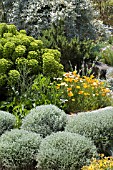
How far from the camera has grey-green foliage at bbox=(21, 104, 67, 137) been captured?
5383 millimetres

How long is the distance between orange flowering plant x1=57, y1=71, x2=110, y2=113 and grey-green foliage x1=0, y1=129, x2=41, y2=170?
1.63 meters

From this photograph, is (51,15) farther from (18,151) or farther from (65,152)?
(65,152)

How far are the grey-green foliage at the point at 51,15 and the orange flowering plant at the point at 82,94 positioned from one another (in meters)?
3.08

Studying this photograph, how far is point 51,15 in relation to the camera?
9805 millimetres

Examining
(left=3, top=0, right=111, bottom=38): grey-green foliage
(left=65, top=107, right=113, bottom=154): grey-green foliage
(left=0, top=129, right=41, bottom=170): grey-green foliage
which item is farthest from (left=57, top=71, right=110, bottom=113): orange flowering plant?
(left=3, top=0, right=111, bottom=38): grey-green foliage

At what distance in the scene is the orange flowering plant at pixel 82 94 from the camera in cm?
663

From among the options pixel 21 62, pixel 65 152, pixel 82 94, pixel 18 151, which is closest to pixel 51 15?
pixel 21 62

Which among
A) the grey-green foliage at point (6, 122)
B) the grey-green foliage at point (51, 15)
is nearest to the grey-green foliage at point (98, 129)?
the grey-green foliage at point (6, 122)

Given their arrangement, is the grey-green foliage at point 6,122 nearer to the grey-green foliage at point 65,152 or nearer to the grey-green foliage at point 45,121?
the grey-green foliage at point 45,121

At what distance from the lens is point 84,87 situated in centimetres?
674

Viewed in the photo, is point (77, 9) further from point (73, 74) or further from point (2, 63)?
point (2, 63)

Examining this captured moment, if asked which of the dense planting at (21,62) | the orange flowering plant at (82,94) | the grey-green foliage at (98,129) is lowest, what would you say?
the orange flowering plant at (82,94)

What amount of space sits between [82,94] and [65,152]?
2220 millimetres

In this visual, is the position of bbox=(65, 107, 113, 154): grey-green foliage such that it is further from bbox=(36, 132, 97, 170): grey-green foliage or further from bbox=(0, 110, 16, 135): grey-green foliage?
bbox=(0, 110, 16, 135): grey-green foliage
